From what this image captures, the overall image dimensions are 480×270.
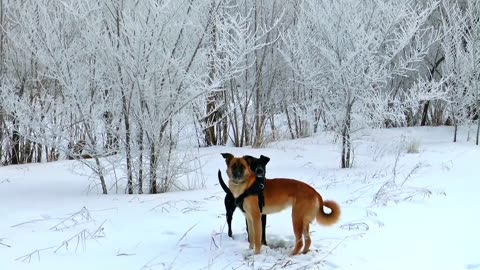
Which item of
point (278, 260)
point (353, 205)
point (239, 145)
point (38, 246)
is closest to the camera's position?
point (278, 260)

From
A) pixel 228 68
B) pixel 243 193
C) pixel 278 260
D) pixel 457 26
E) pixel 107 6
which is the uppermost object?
pixel 457 26

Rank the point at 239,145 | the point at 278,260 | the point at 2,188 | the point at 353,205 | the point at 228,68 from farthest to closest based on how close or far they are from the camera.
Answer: the point at 239,145 < the point at 2,188 < the point at 228,68 < the point at 353,205 < the point at 278,260

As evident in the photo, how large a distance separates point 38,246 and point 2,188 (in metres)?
3.01

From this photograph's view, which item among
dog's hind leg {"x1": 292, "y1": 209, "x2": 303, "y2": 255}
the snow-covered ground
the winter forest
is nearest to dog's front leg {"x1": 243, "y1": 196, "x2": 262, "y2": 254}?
the snow-covered ground

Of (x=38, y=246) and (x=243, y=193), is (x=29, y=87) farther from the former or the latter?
(x=243, y=193)

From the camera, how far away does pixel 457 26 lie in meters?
11.7

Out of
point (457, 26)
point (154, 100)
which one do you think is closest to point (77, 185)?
point (154, 100)

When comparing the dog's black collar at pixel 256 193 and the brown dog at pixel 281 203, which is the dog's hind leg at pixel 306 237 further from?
the dog's black collar at pixel 256 193

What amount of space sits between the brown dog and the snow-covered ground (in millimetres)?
177

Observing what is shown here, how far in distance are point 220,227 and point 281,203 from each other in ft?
2.91

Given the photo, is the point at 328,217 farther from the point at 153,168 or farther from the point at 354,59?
the point at 354,59

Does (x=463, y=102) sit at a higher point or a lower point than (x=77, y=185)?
higher

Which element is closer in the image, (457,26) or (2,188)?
(2,188)

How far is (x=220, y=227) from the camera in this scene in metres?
4.45
